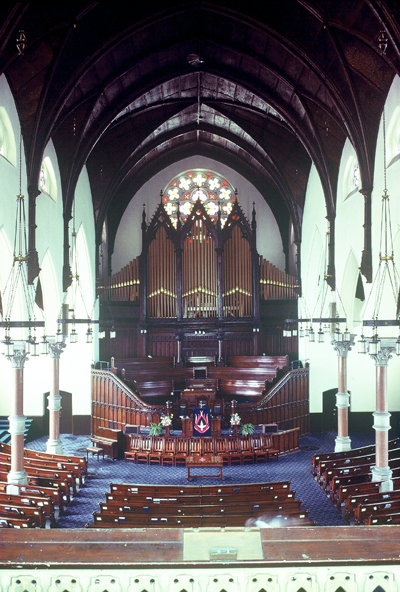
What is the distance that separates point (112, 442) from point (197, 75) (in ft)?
52.7

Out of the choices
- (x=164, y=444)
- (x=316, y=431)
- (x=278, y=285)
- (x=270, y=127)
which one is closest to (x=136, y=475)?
(x=164, y=444)

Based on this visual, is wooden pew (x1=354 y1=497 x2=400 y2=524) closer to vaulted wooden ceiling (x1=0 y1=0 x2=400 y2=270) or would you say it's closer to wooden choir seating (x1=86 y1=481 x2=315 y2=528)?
wooden choir seating (x1=86 y1=481 x2=315 y2=528)

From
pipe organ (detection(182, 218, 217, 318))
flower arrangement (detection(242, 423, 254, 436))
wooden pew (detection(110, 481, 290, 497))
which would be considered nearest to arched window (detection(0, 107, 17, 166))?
wooden pew (detection(110, 481, 290, 497))

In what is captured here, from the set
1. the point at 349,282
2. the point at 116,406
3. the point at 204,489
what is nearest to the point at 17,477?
the point at 204,489

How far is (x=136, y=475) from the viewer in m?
20.1

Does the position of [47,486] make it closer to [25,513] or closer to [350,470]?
[25,513]

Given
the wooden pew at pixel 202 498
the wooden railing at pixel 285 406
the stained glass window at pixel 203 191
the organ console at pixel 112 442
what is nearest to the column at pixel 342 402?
the wooden railing at pixel 285 406

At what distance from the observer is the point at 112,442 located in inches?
889

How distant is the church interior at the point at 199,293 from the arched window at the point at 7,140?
0.08 meters

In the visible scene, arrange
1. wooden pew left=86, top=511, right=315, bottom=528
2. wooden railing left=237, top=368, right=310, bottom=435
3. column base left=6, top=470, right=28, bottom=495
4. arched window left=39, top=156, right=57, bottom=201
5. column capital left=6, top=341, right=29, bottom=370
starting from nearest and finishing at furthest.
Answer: wooden pew left=86, top=511, right=315, bottom=528 < column base left=6, top=470, right=28, bottom=495 < column capital left=6, top=341, right=29, bottom=370 < arched window left=39, top=156, right=57, bottom=201 < wooden railing left=237, top=368, right=310, bottom=435

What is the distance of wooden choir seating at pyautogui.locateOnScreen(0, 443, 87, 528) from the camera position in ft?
43.9

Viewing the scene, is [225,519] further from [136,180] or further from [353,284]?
[136,180]

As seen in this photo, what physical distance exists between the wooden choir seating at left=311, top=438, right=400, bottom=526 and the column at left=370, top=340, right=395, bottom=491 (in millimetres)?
338

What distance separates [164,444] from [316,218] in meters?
12.6
